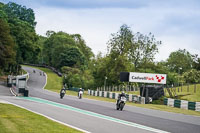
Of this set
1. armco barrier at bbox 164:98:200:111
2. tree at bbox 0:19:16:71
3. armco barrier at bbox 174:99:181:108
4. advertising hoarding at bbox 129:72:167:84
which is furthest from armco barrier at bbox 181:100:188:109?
tree at bbox 0:19:16:71

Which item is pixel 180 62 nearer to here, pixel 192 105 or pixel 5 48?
pixel 5 48

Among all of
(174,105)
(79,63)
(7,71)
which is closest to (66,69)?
(79,63)

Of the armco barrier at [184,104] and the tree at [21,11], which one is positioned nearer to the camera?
the armco barrier at [184,104]

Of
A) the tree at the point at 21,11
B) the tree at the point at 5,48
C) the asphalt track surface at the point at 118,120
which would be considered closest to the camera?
the asphalt track surface at the point at 118,120

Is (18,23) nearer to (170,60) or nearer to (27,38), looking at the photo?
(27,38)

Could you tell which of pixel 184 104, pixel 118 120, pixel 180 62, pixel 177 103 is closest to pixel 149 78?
pixel 177 103

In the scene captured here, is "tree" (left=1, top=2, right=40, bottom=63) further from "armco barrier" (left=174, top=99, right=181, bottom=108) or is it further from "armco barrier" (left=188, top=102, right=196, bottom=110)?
"armco barrier" (left=188, top=102, right=196, bottom=110)

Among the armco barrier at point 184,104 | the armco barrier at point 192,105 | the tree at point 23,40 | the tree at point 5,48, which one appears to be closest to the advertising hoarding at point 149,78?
the armco barrier at point 184,104

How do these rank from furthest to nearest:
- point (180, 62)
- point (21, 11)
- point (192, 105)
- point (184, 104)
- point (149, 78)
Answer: point (180, 62), point (21, 11), point (149, 78), point (184, 104), point (192, 105)

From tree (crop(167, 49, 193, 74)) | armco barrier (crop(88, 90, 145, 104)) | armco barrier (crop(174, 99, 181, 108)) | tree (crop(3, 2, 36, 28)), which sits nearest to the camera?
armco barrier (crop(174, 99, 181, 108))

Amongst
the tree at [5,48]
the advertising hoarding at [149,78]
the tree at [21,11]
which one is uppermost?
the tree at [21,11]

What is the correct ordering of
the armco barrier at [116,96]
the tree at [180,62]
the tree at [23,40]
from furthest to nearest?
the tree at [180,62]
the tree at [23,40]
the armco barrier at [116,96]

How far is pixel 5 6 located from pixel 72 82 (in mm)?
46921

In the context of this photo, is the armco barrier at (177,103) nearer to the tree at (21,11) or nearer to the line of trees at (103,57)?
the line of trees at (103,57)
